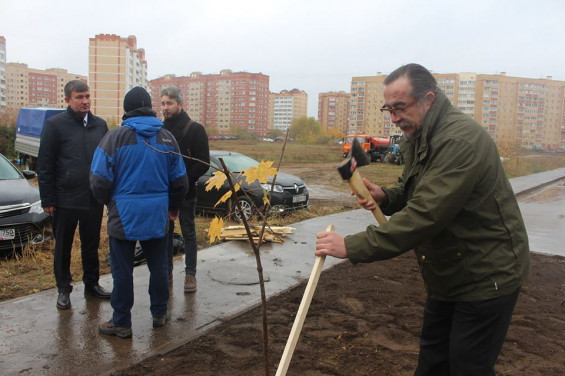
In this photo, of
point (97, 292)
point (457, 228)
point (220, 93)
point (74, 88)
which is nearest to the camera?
point (457, 228)

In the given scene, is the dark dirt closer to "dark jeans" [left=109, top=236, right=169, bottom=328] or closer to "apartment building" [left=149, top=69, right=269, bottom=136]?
"dark jeans" [left=109, top=236, right=169, bottom=328]

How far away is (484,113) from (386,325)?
276 ft

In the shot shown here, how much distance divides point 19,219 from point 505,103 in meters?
79.1

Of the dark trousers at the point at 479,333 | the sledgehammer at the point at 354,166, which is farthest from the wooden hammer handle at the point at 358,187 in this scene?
the dark trousers at the point at 479,333

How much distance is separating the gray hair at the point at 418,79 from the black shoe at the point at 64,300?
370 cm

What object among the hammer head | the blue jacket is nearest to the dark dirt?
the blue jacket

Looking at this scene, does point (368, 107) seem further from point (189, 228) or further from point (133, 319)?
point (133, 319)

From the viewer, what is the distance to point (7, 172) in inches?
293

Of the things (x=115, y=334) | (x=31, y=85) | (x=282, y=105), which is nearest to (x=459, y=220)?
(x=115, y=334)

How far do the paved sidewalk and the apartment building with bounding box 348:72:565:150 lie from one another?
63.4 m

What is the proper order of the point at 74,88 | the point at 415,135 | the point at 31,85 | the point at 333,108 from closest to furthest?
the point at 415,135 → the point at 74,88 → the point at 31,85 → the point at 333,108

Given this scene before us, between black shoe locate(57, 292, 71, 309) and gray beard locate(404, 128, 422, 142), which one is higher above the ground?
gray beard locate(404, 128, 422, 142)

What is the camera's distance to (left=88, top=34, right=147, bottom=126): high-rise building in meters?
76.2

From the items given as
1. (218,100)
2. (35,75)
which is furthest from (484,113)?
(35,75)
